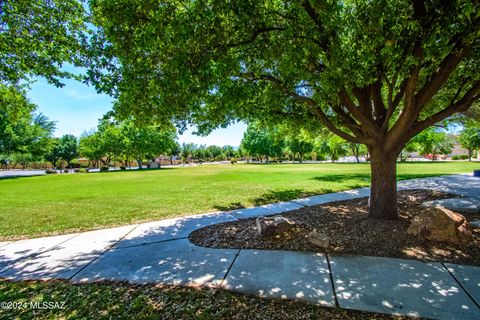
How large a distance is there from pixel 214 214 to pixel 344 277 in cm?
442

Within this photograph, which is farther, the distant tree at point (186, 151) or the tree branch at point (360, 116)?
the distant tree at point (186, 151)

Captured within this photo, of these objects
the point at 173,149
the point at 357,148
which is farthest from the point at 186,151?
the point at 357,148

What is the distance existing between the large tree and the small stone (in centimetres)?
234

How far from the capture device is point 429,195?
8.73m

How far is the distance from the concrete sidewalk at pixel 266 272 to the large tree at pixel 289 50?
2762mm

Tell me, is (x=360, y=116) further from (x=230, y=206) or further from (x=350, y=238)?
(x=230, y=206)

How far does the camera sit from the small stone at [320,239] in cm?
427

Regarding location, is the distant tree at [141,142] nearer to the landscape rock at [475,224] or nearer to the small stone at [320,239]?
the small stone at [320,239]

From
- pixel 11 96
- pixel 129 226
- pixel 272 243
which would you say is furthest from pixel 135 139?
pixel 272 243

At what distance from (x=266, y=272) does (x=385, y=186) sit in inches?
165

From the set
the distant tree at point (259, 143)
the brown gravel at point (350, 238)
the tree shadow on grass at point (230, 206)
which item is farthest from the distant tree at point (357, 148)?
the brown gravel at point (350, 238)

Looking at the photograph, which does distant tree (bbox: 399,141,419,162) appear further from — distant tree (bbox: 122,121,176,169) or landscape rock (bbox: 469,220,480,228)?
distant tree (bbox: 122,121,176,169)

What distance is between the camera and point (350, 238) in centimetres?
464

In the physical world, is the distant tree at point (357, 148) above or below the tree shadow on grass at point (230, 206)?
above
